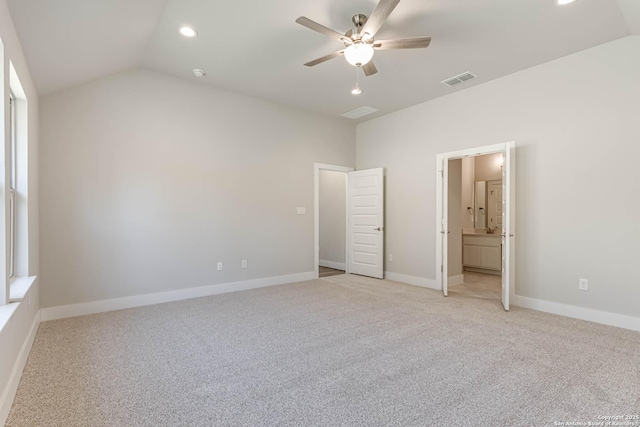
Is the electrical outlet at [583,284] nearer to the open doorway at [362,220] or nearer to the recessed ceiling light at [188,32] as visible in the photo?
the open doorway at [362,220]

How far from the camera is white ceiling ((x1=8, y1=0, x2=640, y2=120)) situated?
108 inches

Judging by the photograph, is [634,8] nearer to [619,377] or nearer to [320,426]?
[619,377]

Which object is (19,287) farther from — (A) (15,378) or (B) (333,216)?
(B) (333,216)

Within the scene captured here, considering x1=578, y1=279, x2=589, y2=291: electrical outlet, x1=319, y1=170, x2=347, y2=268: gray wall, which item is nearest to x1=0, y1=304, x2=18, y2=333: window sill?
x1=578, y1=279, x2=589, y2=291: electrical outlet

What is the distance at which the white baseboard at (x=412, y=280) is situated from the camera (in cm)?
522

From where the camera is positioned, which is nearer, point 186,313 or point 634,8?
point 634,8

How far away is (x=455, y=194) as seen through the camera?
18.6 feet

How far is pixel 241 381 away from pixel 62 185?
320cm

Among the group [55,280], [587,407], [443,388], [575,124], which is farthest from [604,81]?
[55,280]

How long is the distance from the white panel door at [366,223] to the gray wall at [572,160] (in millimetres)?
1518

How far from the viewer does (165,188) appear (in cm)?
434

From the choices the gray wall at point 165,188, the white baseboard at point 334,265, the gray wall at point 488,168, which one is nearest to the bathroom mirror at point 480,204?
the gray wall at point 488,168

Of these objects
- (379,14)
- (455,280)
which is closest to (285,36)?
(379,14)

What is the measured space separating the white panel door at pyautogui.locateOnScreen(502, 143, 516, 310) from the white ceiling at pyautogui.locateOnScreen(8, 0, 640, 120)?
119 centimetres
